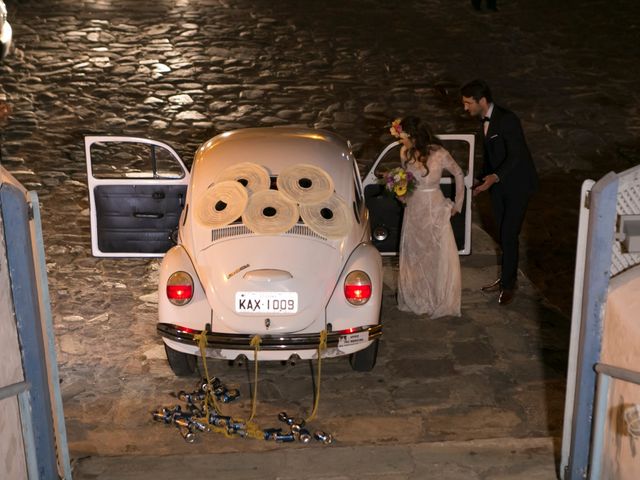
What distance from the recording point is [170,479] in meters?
5.60

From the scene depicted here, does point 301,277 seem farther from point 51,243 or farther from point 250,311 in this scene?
point 51,243

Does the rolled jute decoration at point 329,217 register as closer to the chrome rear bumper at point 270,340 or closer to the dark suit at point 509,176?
the chrome rear bumper at point 270,340

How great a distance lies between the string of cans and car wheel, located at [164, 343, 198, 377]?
0.36m

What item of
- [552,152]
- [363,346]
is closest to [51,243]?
[363,346]

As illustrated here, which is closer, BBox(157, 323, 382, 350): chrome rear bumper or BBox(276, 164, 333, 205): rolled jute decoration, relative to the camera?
BBox(157, 323, 382, 350): chrome rear bumper

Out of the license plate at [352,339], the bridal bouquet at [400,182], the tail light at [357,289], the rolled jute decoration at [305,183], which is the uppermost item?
the rolled jute decoration at [305,183]

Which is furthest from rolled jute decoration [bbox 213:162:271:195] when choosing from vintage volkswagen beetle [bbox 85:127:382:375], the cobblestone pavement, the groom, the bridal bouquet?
the groom

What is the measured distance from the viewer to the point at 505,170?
823 centimetres

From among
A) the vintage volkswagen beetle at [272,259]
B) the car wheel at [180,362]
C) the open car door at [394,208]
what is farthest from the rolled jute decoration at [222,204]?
the open car door at [394,208]

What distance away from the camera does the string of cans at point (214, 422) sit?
632 centimetres

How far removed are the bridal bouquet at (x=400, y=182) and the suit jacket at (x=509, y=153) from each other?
2.73 feet

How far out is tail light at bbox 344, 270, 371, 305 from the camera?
22.2 ft

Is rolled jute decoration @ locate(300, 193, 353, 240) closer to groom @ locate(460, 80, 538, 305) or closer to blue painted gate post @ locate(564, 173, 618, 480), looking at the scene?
groom @ locate(460, 80, 538, 305)

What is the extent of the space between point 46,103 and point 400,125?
8490mm
